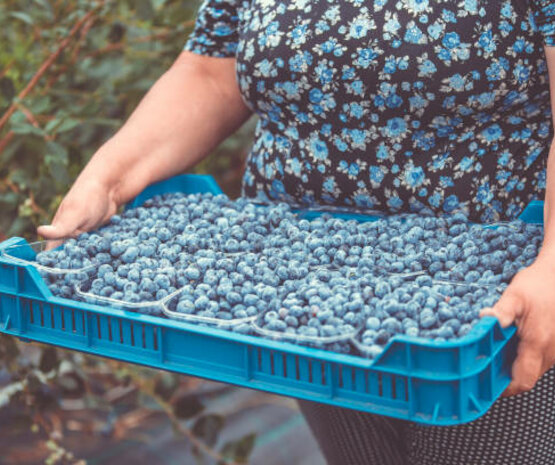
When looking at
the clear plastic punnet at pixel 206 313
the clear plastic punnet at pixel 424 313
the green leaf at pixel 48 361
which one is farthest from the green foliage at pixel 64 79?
the clear plastic punnet at pixel 424 313

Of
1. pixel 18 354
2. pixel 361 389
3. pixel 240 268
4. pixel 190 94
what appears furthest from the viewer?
pixel 18 354

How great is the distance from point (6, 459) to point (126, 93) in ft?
3.73

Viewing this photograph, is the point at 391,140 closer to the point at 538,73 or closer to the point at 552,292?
the point at 538,73

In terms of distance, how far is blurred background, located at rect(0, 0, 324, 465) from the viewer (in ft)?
6.15

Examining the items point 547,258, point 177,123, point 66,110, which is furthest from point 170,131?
point 547,258

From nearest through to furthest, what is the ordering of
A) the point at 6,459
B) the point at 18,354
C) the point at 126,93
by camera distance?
the point at 18,354 < the point at 126,93 < the point at 6,459

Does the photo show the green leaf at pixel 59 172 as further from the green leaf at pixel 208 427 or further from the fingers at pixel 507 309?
the fingers at pixel 507 309

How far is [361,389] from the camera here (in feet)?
2.89

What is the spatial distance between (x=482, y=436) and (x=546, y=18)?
0.60m

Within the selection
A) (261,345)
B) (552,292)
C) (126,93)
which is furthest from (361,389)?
(126,93)

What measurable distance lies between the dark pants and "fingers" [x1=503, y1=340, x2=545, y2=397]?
193 mm

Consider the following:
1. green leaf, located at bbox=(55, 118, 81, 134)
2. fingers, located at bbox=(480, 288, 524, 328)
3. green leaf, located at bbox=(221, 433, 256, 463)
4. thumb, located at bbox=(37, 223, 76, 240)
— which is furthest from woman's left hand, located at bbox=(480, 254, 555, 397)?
green leaf, located at bbox=(55, 118, 81, 134)

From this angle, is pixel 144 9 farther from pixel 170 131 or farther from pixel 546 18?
pixel 546 18

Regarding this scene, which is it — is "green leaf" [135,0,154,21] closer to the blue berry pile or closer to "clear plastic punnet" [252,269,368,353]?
the blue berry pile
